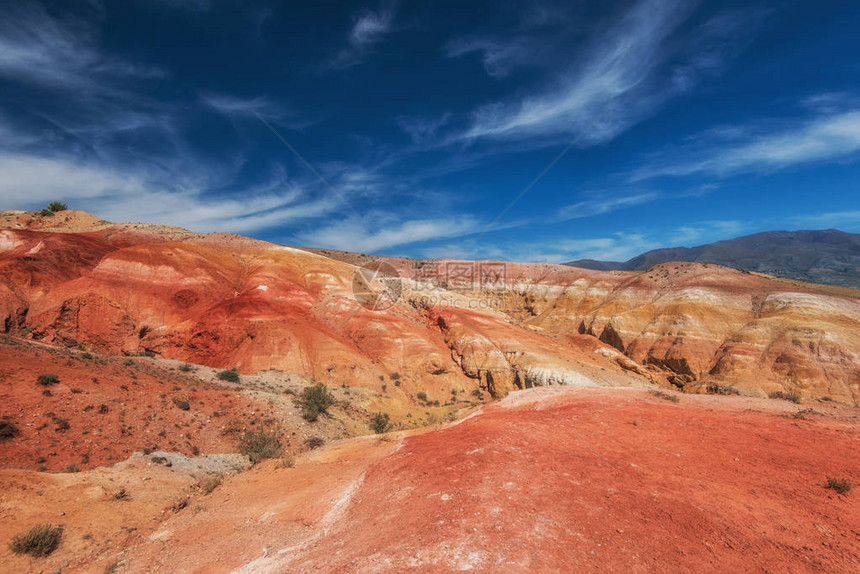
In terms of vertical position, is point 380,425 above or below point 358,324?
below

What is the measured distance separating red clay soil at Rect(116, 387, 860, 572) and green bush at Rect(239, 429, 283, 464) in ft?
5.76

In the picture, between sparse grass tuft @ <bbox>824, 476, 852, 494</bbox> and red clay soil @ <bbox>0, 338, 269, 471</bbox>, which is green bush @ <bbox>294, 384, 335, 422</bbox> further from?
sparse grass tuft @ <bbox>824, 476, 852, 494</bbox>

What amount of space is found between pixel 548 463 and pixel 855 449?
773 centimetres

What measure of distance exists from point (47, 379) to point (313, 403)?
989cm

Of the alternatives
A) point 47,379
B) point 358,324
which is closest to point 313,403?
point 47,379

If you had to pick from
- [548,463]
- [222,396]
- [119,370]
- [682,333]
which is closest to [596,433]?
[548,463]

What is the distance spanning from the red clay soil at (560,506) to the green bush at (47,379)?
816 centimetres

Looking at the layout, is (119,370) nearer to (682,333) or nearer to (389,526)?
(389,526)

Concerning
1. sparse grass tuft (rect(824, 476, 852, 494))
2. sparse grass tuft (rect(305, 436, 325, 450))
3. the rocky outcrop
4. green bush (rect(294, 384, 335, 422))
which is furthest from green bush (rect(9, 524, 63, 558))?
the rocky outcrop

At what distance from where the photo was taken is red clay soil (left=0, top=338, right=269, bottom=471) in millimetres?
10461

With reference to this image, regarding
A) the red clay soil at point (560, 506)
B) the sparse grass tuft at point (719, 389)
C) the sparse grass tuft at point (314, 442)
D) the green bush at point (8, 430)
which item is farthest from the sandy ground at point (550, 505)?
the sparse grass tuft at point (719, 389)

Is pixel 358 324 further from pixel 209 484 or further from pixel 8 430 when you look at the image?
pixel 8 430

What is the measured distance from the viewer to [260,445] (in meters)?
14.0

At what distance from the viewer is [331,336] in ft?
98.9
